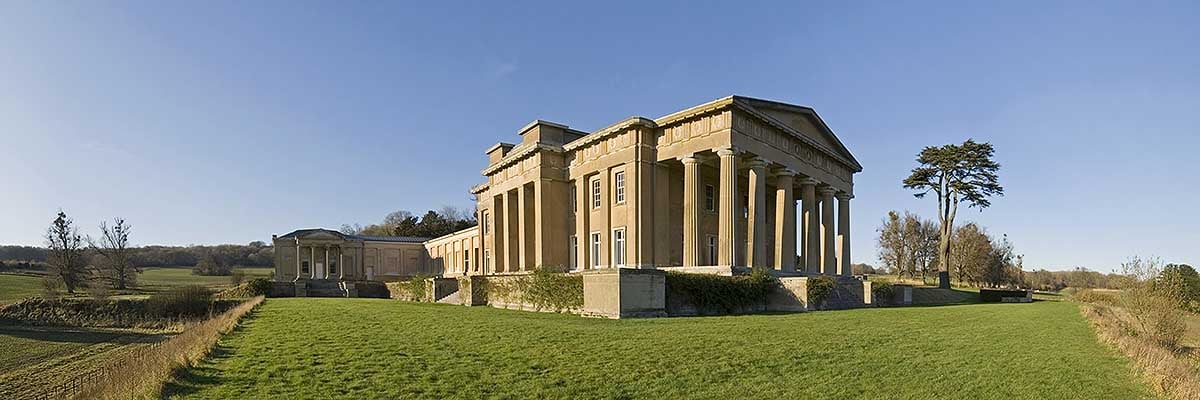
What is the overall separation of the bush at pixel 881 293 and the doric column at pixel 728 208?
618 centimetres

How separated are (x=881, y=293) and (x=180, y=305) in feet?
126

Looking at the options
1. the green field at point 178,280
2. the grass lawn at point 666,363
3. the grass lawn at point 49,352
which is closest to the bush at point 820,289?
the grass lawn at point 666,363

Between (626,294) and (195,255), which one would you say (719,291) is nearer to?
(626,294)

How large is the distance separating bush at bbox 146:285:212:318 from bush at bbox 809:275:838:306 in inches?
1307

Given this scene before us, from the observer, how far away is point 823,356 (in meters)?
10.6

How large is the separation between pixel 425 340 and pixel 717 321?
26.9 feet

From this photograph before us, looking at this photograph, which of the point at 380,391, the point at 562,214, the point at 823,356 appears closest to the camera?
the point at 380,391

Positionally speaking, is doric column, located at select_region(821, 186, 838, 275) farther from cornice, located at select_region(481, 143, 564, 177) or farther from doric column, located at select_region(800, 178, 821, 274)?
cornice, located at select_region(481, 143, 564, 177)

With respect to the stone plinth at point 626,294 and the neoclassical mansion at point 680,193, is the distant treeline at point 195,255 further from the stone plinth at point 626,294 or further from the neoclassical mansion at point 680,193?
the stone plinth at point 626,294

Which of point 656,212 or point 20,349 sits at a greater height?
point 656,212

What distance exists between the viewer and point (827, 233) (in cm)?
4056

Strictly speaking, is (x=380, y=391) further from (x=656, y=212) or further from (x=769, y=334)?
(x=656, y=212)

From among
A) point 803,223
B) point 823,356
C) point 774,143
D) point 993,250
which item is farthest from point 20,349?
point 993,250

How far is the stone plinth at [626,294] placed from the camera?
19.1 meters
